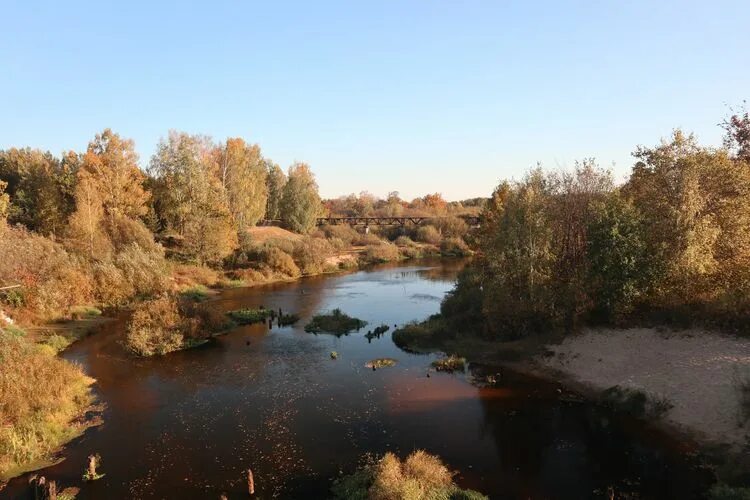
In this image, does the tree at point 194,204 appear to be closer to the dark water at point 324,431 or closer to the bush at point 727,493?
the dark water at point 324,431

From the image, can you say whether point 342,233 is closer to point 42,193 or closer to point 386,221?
point 386,221

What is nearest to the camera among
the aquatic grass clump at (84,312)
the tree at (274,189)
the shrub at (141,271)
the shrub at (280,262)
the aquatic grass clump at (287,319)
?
the aquatic grass clump at (84,312)

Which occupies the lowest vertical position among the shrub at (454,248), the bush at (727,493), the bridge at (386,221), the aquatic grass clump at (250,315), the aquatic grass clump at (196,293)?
the bush at (727,493)

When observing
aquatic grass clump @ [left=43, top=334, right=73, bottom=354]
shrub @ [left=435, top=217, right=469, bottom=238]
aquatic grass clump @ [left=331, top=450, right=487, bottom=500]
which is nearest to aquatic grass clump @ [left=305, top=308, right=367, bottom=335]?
aquatic grass clump @ [left=43, top=334, right=73, bottom=354]

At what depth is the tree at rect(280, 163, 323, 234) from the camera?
100188mm

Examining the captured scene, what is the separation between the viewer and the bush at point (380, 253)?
3826 inches

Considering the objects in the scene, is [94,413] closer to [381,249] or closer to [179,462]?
[179,462]

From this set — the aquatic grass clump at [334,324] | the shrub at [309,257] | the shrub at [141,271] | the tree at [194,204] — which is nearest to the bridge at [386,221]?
the shrub at [309,257]

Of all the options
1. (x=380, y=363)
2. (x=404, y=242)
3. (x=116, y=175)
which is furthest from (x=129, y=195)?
(x=404, y=242)

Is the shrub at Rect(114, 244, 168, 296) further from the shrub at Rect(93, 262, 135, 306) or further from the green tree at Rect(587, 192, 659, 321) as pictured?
the green tree at Rect(587, 192, 659, 321)

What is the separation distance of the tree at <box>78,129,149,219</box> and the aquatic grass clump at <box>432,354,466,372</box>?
165 feet

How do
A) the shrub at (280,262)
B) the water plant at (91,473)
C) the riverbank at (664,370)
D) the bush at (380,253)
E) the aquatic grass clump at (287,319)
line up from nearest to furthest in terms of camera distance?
the water plant at (91,473)
the riverbank at (664,370)
the aquatic grass clump at (287,319)
the shrub at (280,262)
the bush at (380,253)

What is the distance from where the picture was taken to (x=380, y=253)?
326 feet

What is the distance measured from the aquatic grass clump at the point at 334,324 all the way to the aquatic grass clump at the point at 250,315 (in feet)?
17.6
